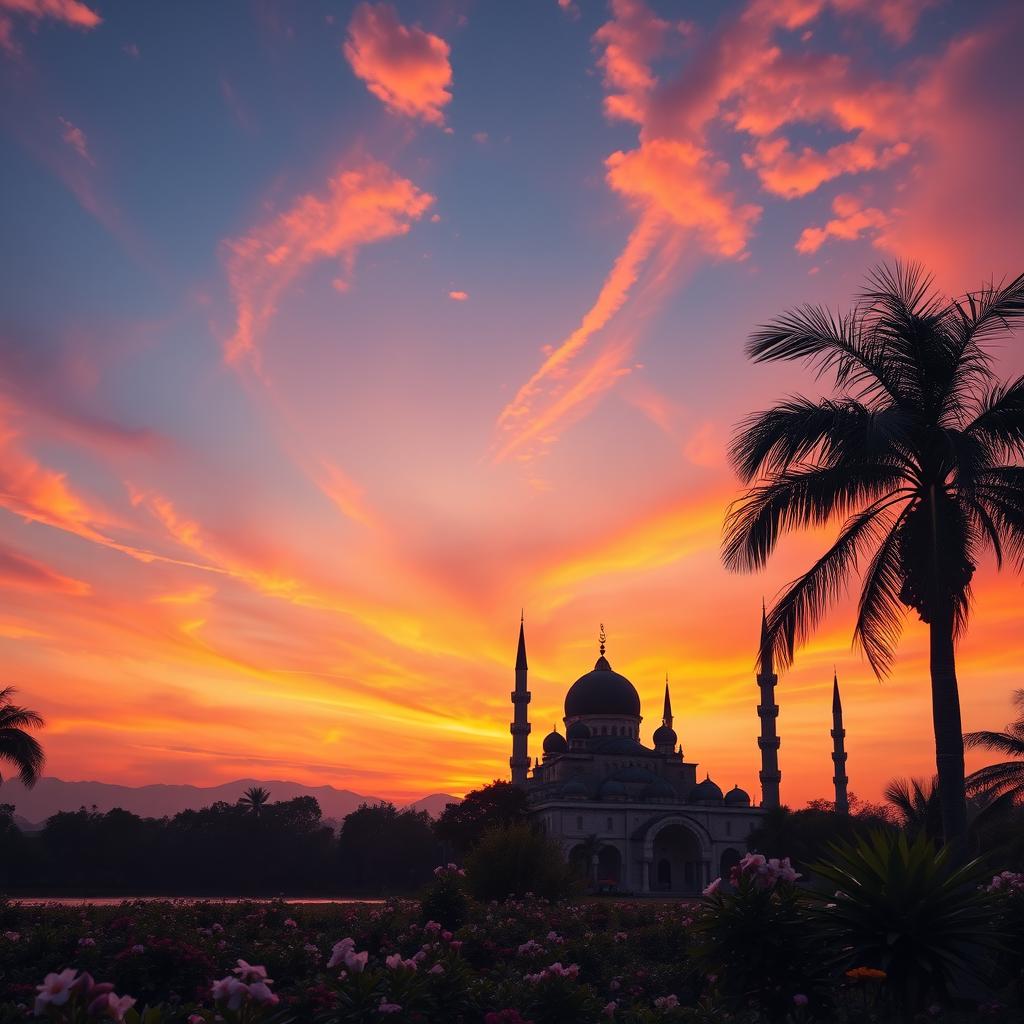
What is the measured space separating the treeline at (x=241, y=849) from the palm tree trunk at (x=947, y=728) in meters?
49.8

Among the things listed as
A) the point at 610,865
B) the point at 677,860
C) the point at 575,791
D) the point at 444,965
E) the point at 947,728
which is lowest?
the point at 444,965

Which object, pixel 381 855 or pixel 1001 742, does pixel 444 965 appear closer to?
pixel 1001 742

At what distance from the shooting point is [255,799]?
7644cm

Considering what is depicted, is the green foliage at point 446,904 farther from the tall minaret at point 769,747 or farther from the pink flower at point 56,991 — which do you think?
the tall minaret at point 769,747

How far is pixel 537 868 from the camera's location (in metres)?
24.0

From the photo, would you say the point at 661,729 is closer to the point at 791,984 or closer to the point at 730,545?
the point at 730,545

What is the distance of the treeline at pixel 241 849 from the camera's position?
66188 mm

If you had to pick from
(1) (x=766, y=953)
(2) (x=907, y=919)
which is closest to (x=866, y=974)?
(2) (x=907, y=919)

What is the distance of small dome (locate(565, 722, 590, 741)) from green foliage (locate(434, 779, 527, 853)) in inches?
660

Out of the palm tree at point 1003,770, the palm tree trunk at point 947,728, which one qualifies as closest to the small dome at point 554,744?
the palm tree at point 1003,770

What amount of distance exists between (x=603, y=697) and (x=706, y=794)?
479 inches

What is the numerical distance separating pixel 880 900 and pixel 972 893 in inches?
38.4

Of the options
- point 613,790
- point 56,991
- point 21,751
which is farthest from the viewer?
point 613,790

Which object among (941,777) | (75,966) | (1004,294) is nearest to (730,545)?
(941,777)
